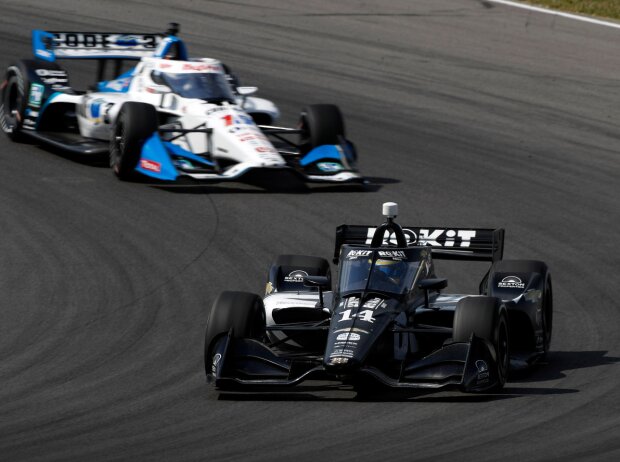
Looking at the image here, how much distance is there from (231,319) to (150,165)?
773 cm

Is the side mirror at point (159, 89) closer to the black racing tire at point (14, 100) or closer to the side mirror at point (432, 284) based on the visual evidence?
the black racing tire at point (14, 100)

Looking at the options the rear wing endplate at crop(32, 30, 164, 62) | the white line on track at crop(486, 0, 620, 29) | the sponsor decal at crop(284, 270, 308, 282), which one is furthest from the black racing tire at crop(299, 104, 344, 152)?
the white line on track at crop(486, 0, 620, 29)

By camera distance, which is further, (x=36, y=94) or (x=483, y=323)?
(x=36, y=94)

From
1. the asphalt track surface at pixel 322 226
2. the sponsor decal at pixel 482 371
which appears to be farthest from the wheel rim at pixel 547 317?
the sponsor decal at pixel 482 371

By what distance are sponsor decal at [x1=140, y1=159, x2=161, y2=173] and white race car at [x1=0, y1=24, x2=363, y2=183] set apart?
0.01m

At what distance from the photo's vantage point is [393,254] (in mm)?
12734

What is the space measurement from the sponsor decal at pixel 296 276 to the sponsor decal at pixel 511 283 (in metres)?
1.83

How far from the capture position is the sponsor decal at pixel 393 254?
41.7ft

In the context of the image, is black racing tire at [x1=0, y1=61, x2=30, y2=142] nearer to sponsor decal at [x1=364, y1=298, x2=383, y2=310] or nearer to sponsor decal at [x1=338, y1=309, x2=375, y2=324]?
sponsor decal at [x1=364, y1=298, x2=383, y2=310]

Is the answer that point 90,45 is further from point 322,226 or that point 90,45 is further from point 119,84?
point 322,226

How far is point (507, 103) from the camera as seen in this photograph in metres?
25.1

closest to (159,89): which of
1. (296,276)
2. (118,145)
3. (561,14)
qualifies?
(118,145)

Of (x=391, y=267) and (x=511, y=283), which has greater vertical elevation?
(x=391, y=267)

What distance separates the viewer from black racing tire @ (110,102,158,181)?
19.5 meters
